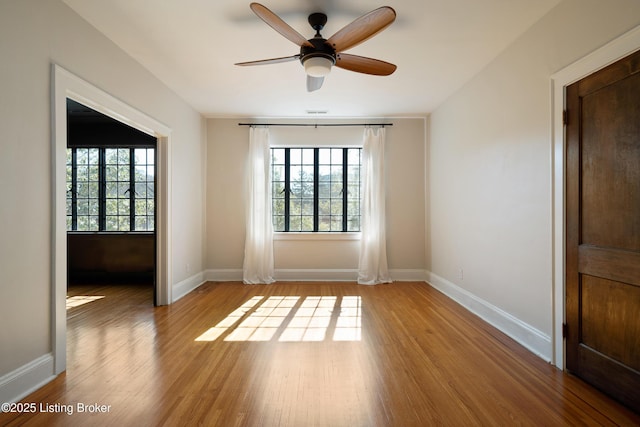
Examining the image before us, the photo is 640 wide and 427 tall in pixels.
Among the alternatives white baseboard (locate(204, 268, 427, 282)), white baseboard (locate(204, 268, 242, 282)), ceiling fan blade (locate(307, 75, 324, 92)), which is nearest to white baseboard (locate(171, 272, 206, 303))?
white baseboard (locate(204, 268, 242, 282))

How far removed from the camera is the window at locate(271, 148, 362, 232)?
5.64 m

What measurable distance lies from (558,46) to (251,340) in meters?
3.46

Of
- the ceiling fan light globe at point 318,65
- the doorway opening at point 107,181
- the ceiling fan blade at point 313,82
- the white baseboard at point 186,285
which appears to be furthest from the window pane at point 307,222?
the ceiling fan light globe at point 318,65

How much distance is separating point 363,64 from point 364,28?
1.81 ft

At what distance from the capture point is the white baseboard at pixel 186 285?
4371 mm

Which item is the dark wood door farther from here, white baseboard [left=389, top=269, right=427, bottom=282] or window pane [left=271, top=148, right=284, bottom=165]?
window pane [left=271, top=148, right=284, bottom=165]

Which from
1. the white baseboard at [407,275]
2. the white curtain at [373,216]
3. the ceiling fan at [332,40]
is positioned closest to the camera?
the ceiling fan at [332,40]

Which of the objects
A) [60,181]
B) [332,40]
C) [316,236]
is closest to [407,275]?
[316,236]

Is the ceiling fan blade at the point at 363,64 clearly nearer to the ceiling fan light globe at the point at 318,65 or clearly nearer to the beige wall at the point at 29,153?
the ceiling fan light globe at the point at 318,65

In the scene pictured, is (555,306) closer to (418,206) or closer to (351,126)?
(418,206)

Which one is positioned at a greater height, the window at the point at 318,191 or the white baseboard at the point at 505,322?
the window at the point at 318,191

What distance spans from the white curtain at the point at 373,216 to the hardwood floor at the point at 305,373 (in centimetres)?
143

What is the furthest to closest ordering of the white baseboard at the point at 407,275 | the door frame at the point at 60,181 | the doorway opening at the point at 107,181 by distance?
the doorway opening at the point at 107,181, the white baseboard at the point at 407,275, the door frame at the point at 60,181

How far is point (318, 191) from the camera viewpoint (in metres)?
5.65
